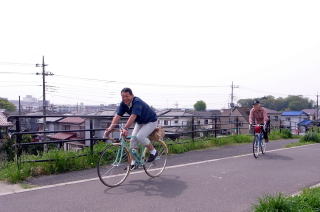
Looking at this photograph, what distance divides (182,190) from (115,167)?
1334 millimetres

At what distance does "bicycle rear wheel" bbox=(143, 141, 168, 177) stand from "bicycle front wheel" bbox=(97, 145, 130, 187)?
0.50 metres

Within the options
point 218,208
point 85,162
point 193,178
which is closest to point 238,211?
point 218,208

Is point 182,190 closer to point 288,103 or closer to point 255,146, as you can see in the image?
point 255,146

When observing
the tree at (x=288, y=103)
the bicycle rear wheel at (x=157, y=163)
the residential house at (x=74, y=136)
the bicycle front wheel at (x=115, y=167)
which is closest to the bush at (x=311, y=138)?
the bicycle rear wheel at (x=157, y=163)

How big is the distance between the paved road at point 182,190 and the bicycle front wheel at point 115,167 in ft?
0.55

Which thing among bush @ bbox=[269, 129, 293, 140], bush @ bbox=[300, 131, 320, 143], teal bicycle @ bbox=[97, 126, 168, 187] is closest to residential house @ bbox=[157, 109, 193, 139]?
teal bicycle @ bbox=[97, 126, 168, 187]

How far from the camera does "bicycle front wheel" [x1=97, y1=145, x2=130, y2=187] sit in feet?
17.8

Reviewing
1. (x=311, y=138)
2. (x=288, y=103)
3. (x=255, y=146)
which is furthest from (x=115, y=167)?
(x=288, y=103)

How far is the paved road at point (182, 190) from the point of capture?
444 cm

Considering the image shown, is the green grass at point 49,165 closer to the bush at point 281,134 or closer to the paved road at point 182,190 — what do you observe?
the paved road at point 182,190

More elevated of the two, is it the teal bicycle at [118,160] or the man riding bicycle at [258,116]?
the man riding bicycle at [258,116]

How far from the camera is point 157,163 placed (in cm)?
650

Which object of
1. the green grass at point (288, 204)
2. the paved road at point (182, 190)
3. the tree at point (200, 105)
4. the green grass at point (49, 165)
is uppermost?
the tree at point (200, 105)

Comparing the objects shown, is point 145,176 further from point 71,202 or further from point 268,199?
point 268,199
